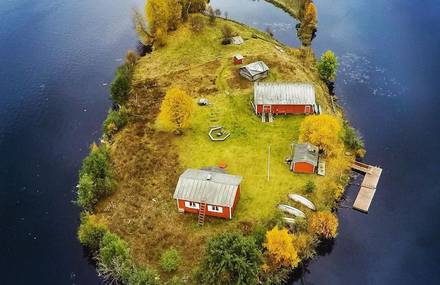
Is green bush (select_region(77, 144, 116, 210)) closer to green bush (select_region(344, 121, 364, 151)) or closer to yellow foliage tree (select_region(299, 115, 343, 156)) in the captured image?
yellow foliage tree (select_region(299, 115, 343, 156))

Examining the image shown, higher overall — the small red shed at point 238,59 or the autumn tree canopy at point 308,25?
the autumn tree canopy at point 308,25

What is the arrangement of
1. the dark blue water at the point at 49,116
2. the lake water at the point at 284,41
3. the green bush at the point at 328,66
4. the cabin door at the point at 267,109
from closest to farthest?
the lake water at the point at 284,41, the dark blue water at the point at 49,116, the cabin door at the point at 267,109, the green bush at the point at 328,66

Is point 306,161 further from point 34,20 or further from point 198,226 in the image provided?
point 34,20

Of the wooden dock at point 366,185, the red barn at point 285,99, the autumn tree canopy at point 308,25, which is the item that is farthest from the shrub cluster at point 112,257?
the autumn tree canopy at point 308,25

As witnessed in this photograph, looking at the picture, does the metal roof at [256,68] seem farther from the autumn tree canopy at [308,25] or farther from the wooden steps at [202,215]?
the wooden steps at [202,215]

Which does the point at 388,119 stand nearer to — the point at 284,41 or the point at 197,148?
the point at 284,41

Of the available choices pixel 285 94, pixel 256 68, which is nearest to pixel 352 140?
pixel 285 94

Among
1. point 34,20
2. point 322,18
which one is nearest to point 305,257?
point 322,18

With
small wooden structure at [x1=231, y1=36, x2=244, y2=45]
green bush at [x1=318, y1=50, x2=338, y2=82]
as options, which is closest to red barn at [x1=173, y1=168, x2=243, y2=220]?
green bush at [x1=318, y1=50, x2=338, y2=82]
